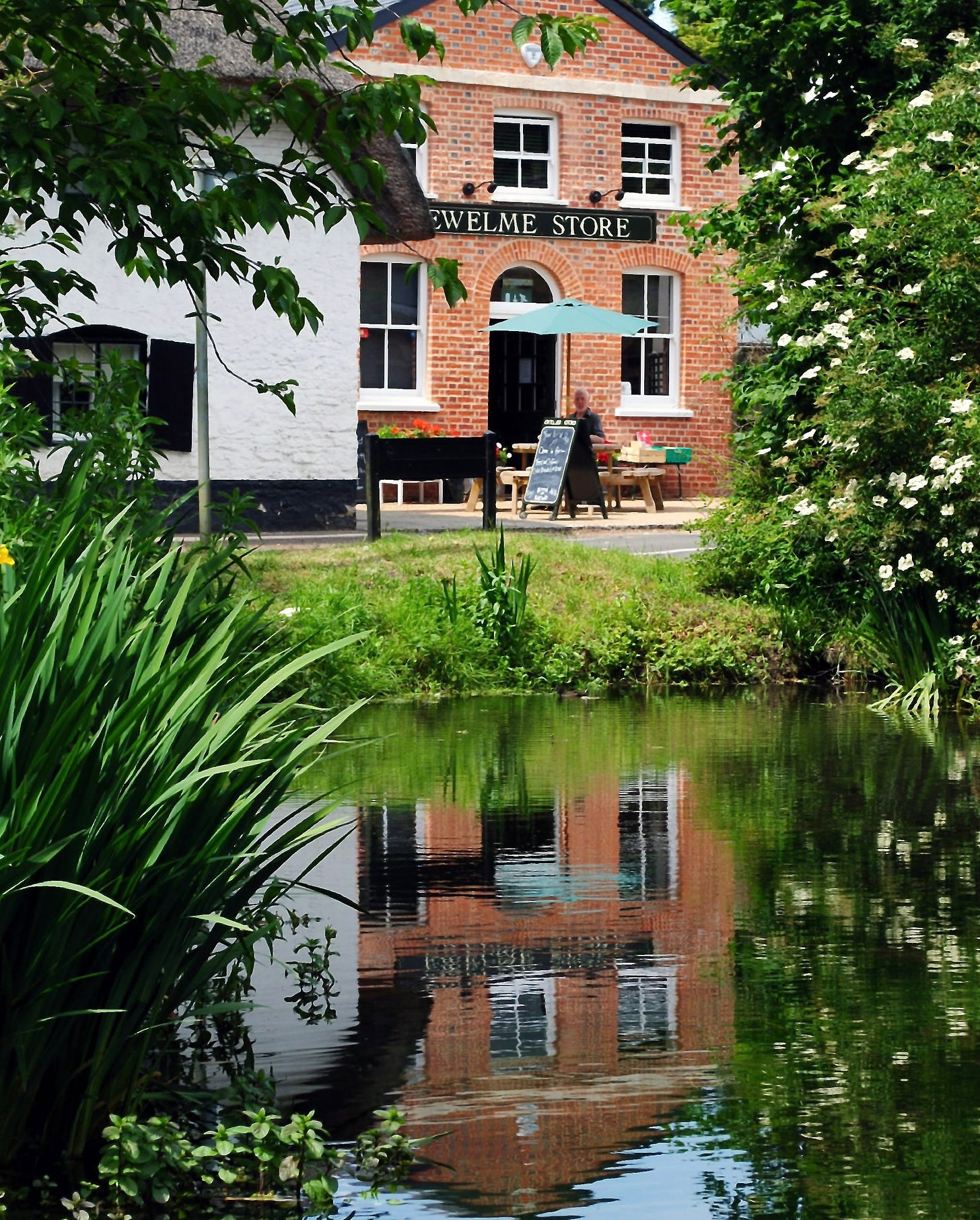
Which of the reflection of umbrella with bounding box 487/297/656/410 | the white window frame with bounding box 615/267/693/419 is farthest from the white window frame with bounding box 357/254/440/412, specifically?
the white window frame with bounding box 615/267/693/419

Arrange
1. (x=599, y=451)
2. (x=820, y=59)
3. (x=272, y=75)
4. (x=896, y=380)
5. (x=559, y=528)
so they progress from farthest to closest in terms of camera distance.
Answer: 1. (x=599, y=451)
2. (x=559, y=528)
3. (x=272, y=75)
4. (x=820, y=59)
5. (x=896, y=380)

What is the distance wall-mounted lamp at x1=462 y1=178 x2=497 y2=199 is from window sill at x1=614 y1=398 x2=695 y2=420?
380 centimetres

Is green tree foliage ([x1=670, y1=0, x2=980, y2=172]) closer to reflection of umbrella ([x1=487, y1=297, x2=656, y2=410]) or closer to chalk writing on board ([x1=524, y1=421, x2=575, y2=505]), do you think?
chalk writing on board ([x1=524, y1=421, x2=575, y2=505])

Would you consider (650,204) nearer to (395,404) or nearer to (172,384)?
(395,404)

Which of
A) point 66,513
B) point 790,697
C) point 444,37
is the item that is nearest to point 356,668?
point 790,697

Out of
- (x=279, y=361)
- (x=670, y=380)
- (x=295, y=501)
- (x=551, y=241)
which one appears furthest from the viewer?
(x=670, y=380)

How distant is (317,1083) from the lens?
4633 millimetres

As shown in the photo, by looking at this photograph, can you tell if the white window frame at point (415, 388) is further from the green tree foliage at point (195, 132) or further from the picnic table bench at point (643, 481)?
the green tree foliage at point (195, 132)

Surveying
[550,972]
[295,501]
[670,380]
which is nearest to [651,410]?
[670,380]

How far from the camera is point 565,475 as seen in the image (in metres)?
22.1

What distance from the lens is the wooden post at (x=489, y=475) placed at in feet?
56.5

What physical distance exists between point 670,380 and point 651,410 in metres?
0.77

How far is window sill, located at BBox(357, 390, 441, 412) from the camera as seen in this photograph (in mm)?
26953

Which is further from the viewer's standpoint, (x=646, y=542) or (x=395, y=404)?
(x=395, y=404)
